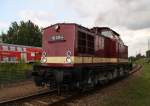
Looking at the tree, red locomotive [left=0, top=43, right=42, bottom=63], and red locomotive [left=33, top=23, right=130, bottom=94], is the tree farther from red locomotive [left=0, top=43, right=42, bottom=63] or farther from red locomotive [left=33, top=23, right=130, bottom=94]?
red locomotive [left=33, top=23, right=130, bottom=94]

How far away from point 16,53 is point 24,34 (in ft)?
145

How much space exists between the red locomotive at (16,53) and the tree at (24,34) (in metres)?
38.4

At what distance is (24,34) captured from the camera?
258 ft

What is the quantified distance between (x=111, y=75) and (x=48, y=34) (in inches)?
272

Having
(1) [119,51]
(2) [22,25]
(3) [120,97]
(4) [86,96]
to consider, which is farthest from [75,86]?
(2) [22,25]

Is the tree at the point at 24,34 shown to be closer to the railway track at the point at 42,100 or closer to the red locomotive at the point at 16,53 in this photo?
the red locomotive at the point at 16,53

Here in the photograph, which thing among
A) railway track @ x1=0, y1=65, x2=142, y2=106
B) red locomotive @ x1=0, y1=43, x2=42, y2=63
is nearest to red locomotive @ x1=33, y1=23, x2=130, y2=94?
railway track @ x1=0, y1=65, x2=142, y2=106

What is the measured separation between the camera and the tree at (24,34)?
78.1m

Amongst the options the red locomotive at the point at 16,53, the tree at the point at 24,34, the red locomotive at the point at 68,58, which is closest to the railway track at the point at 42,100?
the red locomotive at the point at 68,58

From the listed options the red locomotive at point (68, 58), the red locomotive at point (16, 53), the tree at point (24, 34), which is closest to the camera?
the red locomotive at point (68, 58)

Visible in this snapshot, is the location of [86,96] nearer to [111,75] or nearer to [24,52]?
[111,75]

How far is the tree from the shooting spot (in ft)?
256

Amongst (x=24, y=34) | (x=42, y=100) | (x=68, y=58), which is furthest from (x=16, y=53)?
(x=24, y=34)

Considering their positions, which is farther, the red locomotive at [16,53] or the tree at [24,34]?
the tree at [24,34]
